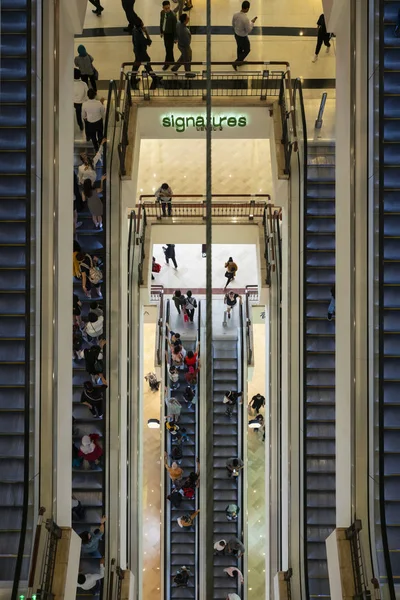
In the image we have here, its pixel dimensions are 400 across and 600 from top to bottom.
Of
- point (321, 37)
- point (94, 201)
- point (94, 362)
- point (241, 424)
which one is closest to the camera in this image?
point (94, 362)

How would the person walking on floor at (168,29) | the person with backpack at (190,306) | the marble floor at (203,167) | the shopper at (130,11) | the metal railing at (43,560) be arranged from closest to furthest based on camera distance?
the metal railing at (43,560), the person walking on floor at (168,29), the shopper at (130,11), the person with backpack at (190,306), the marble floor at (203,167)

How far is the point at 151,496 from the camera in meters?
17.4

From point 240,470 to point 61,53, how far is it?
10.1 meters

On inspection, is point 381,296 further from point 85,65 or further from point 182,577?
point 182,577

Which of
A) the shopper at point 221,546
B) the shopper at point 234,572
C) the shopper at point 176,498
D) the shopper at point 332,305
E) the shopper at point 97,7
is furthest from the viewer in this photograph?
the shopper at point 234,572

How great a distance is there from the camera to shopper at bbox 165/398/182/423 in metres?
13.4

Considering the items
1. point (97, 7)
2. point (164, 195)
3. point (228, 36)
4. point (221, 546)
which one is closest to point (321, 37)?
point (228, 36)

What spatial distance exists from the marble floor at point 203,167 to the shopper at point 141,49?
4.17 meters

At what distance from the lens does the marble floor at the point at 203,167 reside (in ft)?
49.0

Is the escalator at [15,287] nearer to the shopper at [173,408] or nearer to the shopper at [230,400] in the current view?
the shopper at [173,408]

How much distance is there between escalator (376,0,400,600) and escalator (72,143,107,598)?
159 inches

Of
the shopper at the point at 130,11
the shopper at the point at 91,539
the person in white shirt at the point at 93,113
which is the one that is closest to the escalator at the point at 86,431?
the shopper at the point at 91,539

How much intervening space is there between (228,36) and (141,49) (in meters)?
1.99

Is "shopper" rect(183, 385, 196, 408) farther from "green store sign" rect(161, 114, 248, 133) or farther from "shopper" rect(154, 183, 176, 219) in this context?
"green store sign" rect(161, 114, 248, 133)
